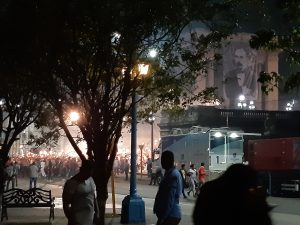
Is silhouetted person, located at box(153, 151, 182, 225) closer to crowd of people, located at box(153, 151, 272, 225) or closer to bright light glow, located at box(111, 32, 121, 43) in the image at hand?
crowd of people, located at box(153, 151, 272, 225)

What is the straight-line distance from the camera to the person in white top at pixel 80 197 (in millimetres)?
8180

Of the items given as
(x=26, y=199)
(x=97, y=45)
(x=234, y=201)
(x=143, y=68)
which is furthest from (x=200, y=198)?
(x=26, y=199)

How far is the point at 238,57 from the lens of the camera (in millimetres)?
66375

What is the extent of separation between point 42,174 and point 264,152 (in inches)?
916

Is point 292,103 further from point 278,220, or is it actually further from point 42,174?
point 278,220

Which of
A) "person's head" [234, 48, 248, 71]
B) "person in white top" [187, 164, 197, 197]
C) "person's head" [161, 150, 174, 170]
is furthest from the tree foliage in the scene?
"person's head" [234, 48, 248, 71]

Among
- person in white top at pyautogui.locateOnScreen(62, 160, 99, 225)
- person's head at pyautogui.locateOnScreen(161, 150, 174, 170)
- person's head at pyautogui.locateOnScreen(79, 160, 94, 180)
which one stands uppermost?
person's head at pyautogui.locateOnScreen(161, 150, 174, 170)

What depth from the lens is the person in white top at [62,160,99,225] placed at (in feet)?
26.8

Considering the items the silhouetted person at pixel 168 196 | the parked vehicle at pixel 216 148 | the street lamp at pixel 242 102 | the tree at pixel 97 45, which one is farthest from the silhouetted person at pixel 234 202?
the street lamp at pixel 242 102

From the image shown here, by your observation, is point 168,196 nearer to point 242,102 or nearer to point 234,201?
point 234,201

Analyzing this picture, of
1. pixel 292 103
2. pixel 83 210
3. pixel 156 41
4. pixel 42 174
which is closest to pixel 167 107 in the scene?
pixel 156 41

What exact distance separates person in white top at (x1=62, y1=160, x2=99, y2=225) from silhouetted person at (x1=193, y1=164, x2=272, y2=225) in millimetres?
4454

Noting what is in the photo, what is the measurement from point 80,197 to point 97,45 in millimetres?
4382

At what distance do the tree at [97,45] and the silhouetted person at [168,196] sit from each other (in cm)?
348
